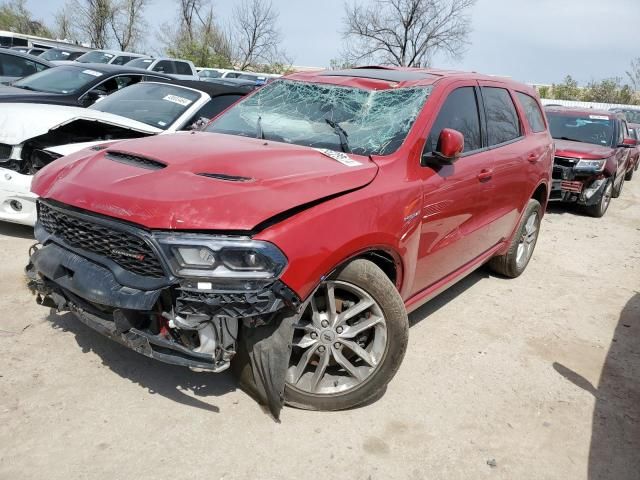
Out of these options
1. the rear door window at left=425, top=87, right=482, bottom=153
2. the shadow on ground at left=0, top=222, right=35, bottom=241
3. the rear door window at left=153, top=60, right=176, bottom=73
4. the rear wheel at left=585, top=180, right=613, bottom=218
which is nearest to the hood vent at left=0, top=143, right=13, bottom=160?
the shadow on ground at left=0, top=222, right=35, bottom=241

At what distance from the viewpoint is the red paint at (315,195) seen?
8.18ft

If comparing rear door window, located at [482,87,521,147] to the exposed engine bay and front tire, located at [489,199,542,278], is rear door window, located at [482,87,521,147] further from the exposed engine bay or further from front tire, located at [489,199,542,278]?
the exposed engine bay

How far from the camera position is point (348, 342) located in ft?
9.74

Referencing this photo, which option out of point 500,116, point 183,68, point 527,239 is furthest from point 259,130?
point 183,68

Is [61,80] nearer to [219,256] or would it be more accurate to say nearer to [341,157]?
[341,157]

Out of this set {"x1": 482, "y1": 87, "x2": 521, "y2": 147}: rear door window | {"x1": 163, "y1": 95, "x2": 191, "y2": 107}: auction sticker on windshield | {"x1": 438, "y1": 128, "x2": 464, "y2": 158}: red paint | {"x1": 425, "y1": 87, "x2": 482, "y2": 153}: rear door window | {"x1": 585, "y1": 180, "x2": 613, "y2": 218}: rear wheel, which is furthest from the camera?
{"x1": 585, "y1": 180, "x2": 613, "y2": 218}: rear wheel

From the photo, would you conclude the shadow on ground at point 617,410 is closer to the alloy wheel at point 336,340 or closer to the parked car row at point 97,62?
the alloy wheel at point 336,340

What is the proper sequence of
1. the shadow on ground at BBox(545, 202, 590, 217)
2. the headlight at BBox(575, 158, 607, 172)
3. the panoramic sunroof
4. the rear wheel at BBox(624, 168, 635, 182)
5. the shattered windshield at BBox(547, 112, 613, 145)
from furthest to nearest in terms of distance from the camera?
the rear wheel at BBox(624, 168, 635, 182), the shattered windshield at BBox(547, 112, 613, 145), the shadow on ground at BBox(545, 202, 590, 217), the headlight at BBox(575, 158, 607, 172), the panoramic sunroof

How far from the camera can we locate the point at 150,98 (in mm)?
6660

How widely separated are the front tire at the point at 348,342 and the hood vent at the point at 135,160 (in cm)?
106

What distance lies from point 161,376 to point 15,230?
3.26m

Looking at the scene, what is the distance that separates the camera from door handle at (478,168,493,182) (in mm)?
3977

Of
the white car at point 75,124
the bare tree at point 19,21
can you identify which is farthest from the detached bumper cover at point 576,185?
the bare tree at point 19,21

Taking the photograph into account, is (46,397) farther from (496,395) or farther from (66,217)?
(496,395)
